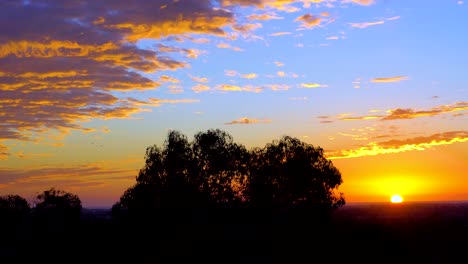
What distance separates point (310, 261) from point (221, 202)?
1517 inches

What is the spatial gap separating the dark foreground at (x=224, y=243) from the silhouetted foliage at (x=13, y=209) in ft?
112

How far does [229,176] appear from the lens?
378ft

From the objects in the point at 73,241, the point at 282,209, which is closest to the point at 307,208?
the point at 282,209

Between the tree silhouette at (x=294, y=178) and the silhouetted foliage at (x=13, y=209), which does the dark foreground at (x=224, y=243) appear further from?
the silhouetted foliage at (x=13, y=209)

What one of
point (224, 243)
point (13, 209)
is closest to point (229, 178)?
point (224, 243)

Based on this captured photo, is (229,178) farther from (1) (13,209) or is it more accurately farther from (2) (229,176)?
(1) (13,209)

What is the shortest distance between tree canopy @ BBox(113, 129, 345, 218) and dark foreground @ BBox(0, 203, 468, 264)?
12.8 feet

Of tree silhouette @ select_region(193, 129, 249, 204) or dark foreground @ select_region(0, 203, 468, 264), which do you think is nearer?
dark foreground @ select_region(0, 203, 468, 264)

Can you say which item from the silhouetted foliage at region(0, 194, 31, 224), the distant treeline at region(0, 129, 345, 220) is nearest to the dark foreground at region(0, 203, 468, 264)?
the distant treeline at region(0, 129, 345, 220)

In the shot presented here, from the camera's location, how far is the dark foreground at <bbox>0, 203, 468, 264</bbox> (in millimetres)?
80312

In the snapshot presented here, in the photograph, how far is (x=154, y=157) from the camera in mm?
114812

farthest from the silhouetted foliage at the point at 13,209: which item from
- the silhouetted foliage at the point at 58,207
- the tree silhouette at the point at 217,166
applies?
the tree silhouette at the point at 217,166

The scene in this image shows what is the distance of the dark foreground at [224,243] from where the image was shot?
80.3 meters

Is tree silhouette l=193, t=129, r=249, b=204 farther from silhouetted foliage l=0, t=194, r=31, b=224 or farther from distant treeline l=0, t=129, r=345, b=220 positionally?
silhouetted foliage l=0, t=194, r=31, b=224
